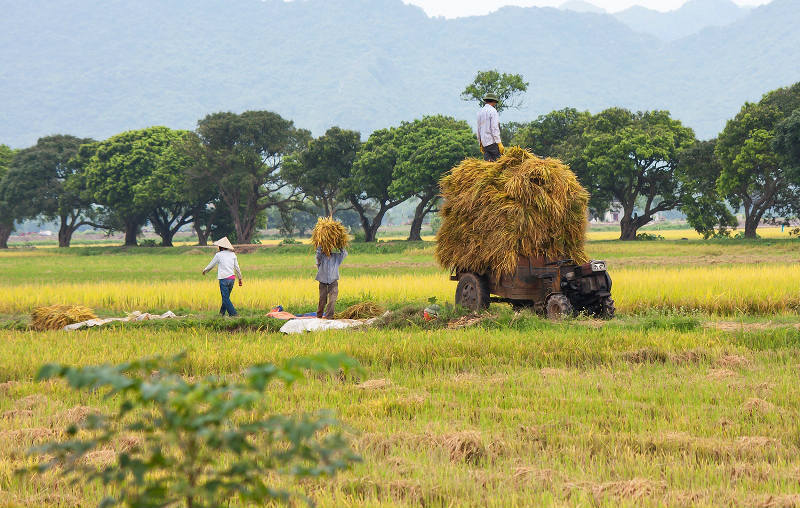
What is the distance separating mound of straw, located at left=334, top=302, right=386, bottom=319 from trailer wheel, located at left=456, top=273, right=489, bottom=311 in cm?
164

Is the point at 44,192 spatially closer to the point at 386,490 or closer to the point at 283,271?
the point at 283,271

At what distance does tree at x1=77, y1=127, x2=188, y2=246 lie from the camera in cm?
5894

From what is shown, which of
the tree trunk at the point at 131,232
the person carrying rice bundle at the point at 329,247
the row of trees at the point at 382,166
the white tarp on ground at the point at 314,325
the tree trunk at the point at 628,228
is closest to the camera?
the white tarp on ground at the point at 314,325

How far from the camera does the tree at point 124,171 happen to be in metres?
58.9

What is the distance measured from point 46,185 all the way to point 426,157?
36317mm

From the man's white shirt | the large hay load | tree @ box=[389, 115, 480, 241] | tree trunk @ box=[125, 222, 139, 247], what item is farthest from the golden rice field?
tree trunk @ box=[125, 222, 139, 247]

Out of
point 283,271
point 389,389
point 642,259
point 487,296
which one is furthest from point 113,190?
point 389,389

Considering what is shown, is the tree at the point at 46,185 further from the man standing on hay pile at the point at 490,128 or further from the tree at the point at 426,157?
the man standing on hay pile at the point at 490,128

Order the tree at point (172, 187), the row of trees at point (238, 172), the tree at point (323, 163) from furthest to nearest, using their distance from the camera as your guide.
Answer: the tree at point (172, 187) < the tree at point (323, 163) < the row of trees at point (238, 172)

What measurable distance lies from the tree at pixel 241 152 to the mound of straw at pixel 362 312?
40.4m

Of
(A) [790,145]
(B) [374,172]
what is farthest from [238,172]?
(A) [790,145]

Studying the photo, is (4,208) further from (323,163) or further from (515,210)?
(515,210)

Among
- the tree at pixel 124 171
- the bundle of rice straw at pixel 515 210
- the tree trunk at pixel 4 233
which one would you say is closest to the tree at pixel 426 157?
the tree at pixel 124 171

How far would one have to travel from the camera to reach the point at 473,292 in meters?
13.8
